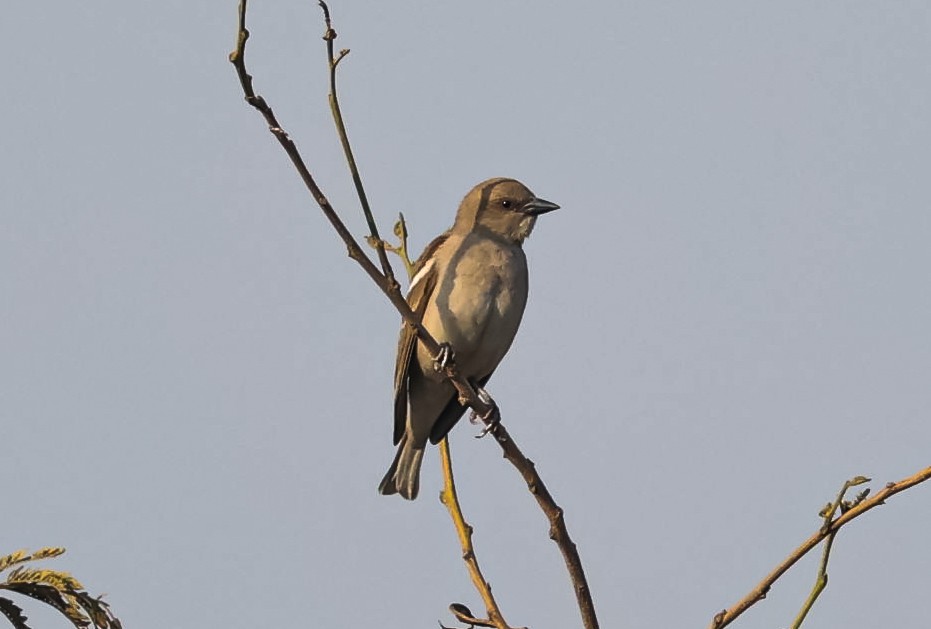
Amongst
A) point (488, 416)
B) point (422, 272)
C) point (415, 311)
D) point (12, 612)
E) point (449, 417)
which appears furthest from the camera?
point (449, 417)

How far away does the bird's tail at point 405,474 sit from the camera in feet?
26.2

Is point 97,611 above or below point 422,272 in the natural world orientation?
below

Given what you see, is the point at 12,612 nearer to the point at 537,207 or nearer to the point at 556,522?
the point at 556,522

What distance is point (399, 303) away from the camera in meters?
4.01

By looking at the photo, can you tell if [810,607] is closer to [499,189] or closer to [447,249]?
[447,249]

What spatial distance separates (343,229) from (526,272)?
4095 mm

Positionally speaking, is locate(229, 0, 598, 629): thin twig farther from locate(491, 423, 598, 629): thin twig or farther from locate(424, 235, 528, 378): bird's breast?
locate(424, 235, 528, 378): bird's breast

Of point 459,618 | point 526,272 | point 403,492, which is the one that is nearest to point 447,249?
point 526,272

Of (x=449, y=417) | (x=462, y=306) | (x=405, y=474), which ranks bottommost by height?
(x=405, y=474)

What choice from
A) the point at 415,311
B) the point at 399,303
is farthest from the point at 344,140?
the point at 415,311

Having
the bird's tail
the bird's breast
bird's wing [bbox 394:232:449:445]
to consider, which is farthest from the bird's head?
the bird's tail

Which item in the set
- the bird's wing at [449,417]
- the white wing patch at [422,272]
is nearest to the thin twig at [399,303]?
the white wing patch at [422,272]

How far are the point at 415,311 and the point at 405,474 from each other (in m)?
1.26

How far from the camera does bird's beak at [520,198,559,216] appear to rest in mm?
8219
